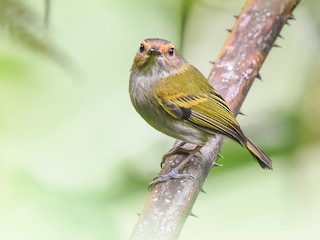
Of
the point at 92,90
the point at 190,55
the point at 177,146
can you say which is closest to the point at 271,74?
the point at 190,55

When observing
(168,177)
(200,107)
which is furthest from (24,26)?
(200,107)

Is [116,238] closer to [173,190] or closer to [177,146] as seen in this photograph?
[173,190]

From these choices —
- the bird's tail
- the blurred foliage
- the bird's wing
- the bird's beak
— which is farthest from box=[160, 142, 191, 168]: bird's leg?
the blurred foliage

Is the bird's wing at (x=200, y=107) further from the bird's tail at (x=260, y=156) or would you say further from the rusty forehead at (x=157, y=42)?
the rusty forehead at (x=157, y=42)

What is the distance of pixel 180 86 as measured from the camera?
8.21 feet

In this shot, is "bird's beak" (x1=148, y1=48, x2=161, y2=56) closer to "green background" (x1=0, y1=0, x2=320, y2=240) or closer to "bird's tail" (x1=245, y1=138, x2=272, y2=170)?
"green background" (x1=0, y1=0, x2=320, y2=240)

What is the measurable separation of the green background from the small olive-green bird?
0.28 feet

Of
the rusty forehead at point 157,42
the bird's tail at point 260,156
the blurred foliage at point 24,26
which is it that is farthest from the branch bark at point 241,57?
the blurred foliage at point 24,26

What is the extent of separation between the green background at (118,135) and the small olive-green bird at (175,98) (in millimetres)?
85

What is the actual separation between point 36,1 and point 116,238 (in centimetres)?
118

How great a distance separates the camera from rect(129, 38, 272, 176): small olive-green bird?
7.32 ft

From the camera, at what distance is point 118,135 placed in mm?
2217

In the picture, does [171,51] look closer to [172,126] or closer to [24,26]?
[172,126]

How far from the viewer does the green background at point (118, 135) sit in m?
0.82
